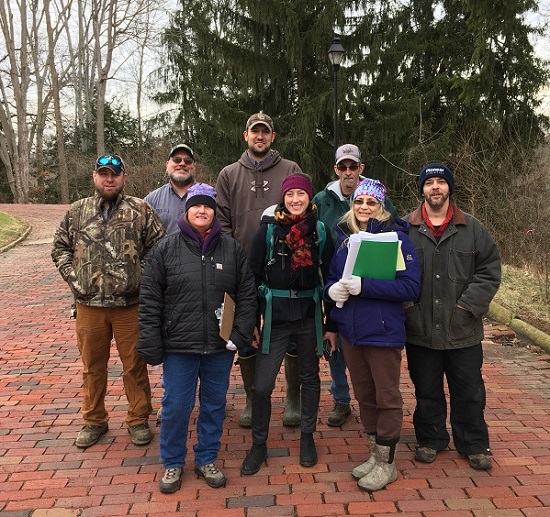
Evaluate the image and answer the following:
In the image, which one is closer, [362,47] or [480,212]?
[480,212]

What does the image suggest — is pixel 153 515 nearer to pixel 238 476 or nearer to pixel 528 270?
pixel 238 476

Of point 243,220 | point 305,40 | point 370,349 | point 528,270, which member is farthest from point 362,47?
point 370,349

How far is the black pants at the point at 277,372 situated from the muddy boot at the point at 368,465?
0.40m

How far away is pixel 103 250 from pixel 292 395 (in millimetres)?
1896

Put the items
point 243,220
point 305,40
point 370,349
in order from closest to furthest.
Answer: point 370,349
point 243,220
point 305,40

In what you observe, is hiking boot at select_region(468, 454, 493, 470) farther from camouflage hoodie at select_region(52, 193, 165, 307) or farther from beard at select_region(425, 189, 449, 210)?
camouflage hoodie at select_region(52, 193, 165, 307)

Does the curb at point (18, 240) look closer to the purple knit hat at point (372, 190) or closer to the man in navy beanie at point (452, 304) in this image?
the purple knit hat at point (372, 190)

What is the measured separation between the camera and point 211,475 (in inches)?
132

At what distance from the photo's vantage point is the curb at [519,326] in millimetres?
6072

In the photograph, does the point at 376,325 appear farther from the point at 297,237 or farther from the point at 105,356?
the point at 105,356

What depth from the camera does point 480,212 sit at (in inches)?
476

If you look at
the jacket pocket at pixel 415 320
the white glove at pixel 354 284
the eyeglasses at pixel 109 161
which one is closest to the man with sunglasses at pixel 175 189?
the eyeglasses at pixel 109 161

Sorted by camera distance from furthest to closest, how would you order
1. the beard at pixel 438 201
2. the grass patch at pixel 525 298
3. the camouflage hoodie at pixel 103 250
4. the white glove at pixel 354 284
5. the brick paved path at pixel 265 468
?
the grass patch at pixel 525 298 < the camouflage hoodie at pixel 103 250 < the beard at pixel 438 201 < the white glove at pixel 354 284 < the brick paved path at pixel 265 468

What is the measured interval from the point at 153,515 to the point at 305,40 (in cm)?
1493
